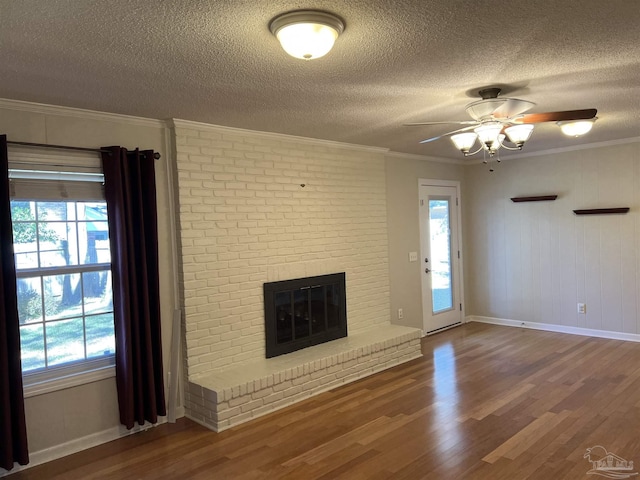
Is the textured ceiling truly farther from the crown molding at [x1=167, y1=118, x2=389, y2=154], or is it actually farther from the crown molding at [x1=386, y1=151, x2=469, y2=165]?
the crown molding at [x1=386, y1=151, x2=469, y2=165]

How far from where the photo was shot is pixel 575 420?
347cm

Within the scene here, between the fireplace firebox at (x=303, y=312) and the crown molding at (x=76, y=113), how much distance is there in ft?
5.56

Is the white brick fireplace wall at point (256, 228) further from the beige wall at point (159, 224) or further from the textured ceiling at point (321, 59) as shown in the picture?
the textured ceiling at point (321, 59)

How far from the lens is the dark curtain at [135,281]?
339cm

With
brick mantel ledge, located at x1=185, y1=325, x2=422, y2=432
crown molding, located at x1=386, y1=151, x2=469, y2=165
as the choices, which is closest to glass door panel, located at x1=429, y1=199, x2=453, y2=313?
crown molding, located at x1=386, y1=151, x2=469, y2=165

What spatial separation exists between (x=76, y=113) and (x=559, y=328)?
5790 millimetres

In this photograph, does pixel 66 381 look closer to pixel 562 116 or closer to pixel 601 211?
pixel 562 116

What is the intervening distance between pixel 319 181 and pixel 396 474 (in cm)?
286

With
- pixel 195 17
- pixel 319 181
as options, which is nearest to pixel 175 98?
pixel 195 17

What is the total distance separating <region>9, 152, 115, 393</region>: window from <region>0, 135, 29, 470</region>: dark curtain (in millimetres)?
207

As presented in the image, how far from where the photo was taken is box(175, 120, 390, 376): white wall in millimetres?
3896

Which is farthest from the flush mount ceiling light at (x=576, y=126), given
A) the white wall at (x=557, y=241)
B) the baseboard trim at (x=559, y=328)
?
the baseboard trim at (x=559, y=328)

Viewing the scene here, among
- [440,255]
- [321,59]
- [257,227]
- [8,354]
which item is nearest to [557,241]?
[440,255]

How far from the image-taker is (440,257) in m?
6.52
